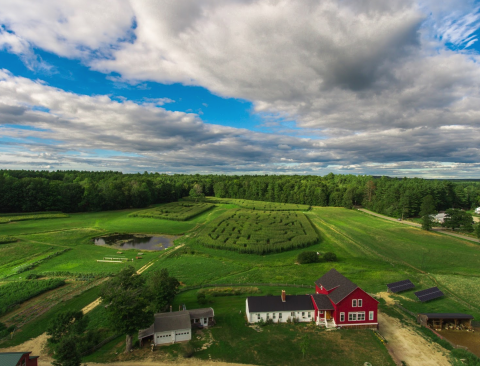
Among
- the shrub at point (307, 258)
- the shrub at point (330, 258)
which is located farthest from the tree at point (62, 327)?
the shrub at point (330, 258)

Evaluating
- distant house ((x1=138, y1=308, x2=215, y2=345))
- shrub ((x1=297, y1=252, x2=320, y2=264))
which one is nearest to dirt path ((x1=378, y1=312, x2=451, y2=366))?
shrub ((x1=297, y1=252, x2=320, y2=264))

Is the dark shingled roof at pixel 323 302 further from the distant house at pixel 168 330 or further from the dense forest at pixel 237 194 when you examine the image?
the dense forest at pixel 237 194

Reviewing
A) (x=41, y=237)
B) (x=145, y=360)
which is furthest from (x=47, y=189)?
(x=145, y=360)

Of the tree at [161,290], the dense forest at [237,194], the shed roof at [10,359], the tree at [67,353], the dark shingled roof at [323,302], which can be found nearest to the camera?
the shed roof at [10,359]

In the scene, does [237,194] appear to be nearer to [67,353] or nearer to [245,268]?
[245,268]

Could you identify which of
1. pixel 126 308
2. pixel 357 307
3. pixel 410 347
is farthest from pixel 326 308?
pixel 126 308

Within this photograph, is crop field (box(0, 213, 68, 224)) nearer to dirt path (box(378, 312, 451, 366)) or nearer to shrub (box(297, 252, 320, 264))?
shrub (box(297, 252, 320, 264))

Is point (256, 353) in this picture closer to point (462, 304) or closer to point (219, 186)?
point (462, 304)
